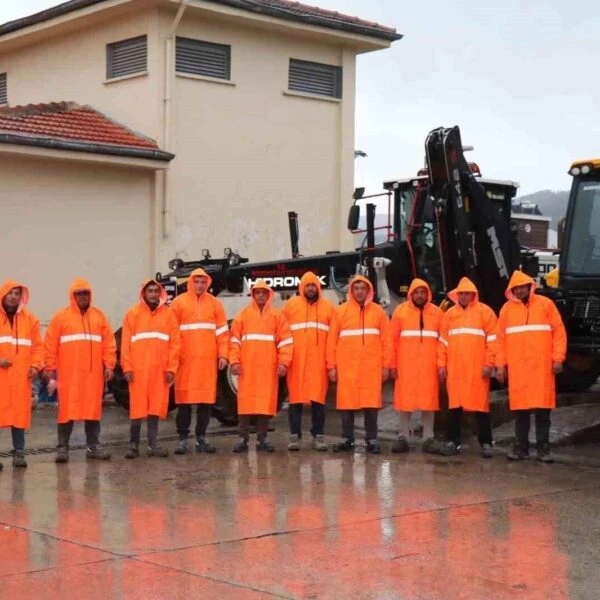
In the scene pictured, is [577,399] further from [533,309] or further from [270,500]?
[270,500]

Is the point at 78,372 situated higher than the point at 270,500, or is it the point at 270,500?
the point at 78,372

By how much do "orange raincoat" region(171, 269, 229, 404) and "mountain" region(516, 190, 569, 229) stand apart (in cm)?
399

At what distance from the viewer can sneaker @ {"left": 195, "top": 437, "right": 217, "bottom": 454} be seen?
11578 millimetres

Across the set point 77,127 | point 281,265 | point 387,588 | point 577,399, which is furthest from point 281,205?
point 387,588

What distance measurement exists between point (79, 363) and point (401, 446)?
11.0 feet

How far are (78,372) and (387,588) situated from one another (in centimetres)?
541

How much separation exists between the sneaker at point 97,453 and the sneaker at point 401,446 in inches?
114

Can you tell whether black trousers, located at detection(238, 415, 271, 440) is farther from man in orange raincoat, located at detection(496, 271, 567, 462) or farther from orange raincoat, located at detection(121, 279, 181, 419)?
man in orange raincoat, located at detection(496, 271, 567, 462)

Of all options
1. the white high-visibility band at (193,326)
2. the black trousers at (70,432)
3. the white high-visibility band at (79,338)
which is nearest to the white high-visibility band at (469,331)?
the white high-visibility band at (193,326)

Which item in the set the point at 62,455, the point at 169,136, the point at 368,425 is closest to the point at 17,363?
the point at 62,455

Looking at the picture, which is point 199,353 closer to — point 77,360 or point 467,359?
point 77,360

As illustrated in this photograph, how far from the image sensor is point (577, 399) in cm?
1397

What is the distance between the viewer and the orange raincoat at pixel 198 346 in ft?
37.9

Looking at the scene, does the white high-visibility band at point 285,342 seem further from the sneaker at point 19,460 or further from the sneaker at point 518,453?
the sneaker at point 19,460
